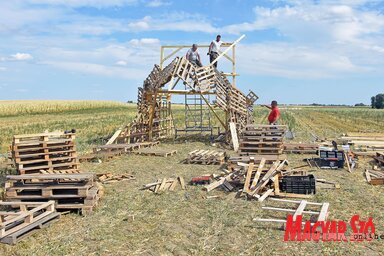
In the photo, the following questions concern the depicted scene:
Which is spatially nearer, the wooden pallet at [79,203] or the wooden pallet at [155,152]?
the wooden pallet at [79,203]

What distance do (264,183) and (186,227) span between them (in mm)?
3139

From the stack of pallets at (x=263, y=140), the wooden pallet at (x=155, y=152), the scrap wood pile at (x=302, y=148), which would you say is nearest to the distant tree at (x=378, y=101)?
the scrap wood pile at (x=302, y=148)

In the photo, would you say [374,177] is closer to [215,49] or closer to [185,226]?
[185,226]

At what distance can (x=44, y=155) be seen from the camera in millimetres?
12125

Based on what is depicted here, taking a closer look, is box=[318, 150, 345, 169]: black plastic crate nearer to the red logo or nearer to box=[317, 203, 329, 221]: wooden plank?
box=[317, 203, 329, 221]: wooden plank

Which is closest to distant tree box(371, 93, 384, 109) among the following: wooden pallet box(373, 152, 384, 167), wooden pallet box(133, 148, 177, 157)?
wooden pallet box(373, 152, 384, 167)

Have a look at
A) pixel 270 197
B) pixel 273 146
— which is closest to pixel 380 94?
pixel 273 146

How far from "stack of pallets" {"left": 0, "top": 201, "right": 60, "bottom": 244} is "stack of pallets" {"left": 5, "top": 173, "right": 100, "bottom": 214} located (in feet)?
1.05

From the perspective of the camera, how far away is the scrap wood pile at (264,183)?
34.1 feet

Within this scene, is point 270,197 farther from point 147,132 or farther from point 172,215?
point 147,132

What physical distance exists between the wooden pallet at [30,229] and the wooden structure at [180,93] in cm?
1109

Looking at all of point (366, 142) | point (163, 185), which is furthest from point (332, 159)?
point (366, 142)

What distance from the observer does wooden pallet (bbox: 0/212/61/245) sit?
743 centimetres

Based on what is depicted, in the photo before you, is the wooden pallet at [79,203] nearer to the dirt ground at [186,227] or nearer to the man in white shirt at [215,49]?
the dirt ground at [186,227]
